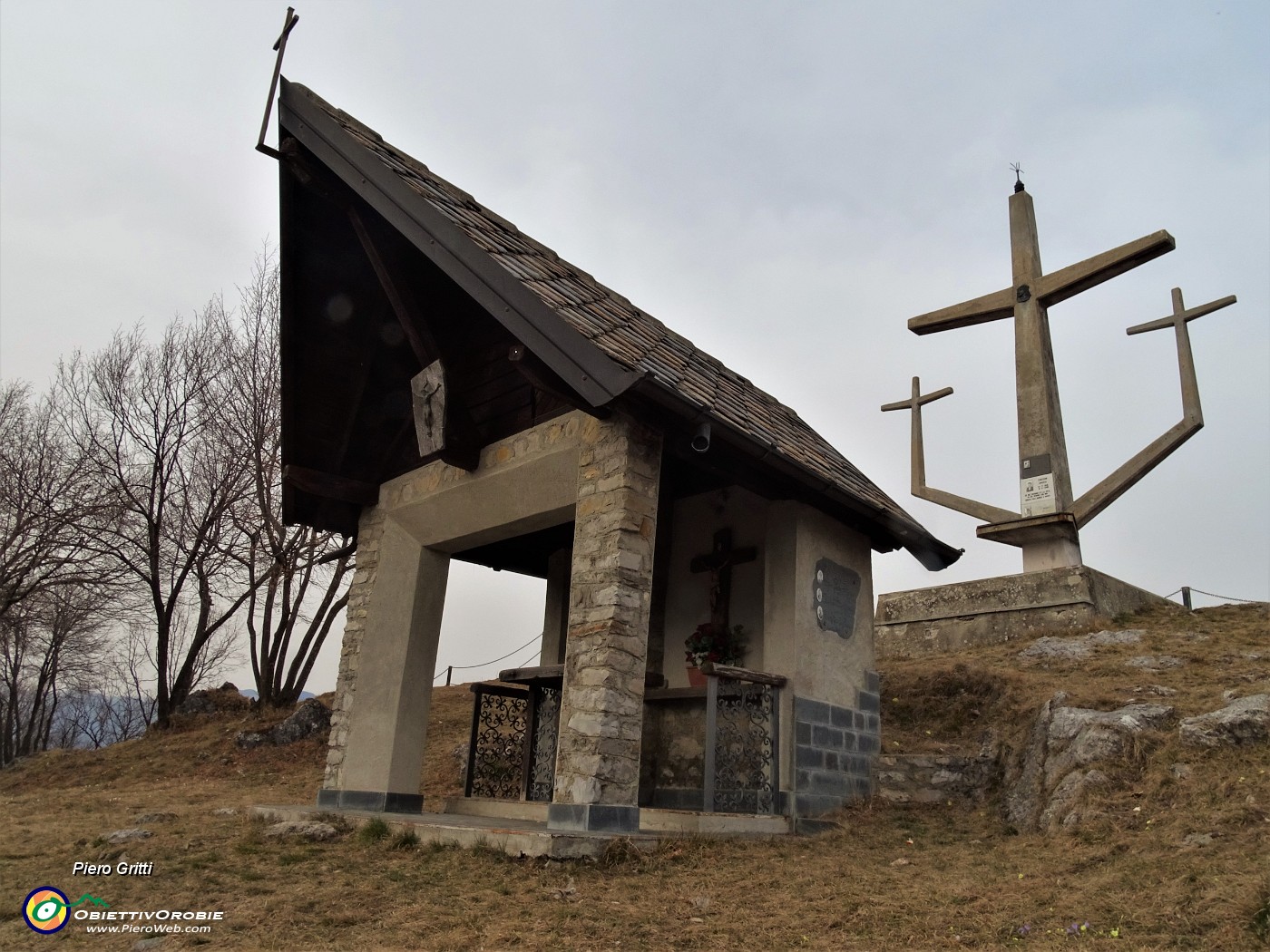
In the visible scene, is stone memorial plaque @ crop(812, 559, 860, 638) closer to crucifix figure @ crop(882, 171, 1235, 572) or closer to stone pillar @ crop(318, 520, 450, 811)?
stone pillar @ crop(318, 520, 450, 811)

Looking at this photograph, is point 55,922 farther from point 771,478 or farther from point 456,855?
point 771,478

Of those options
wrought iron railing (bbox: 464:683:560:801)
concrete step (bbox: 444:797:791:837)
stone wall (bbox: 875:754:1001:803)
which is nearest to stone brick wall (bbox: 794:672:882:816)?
stone wall (bbox: 875:754:1001:803)

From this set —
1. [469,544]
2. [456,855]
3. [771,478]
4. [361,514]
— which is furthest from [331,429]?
[456,855]

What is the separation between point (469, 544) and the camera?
839 centimetres

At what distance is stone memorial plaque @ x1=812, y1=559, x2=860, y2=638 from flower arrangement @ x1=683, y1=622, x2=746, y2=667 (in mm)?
988

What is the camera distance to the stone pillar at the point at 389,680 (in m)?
7.91

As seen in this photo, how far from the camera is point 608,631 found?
19.0 feet

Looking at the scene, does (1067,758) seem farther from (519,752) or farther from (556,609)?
(556,609)

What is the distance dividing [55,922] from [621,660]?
315cm

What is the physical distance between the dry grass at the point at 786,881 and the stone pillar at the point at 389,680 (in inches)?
43.3

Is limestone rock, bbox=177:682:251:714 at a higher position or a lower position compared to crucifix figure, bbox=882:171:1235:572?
lower

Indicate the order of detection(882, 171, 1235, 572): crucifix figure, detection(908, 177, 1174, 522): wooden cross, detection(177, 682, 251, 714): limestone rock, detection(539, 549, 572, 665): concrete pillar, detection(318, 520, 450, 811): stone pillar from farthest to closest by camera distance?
1. detection(177, 682, 251, 714): limestone rock
2. detection(908, 177, 1174, 522): wooden cross
3. detection(882, 171, 1235, 572): crucifix figure
4. detection(539, 549, 572, 665): concrete pillar
5. detection(318, 520, 450, 811): stone pillar

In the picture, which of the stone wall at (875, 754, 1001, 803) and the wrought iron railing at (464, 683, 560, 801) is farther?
the wrought iron railing at (464, 683, 560, 801)

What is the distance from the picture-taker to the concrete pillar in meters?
9.88
